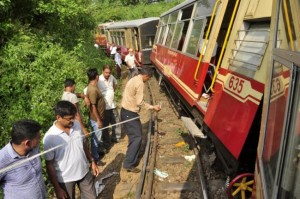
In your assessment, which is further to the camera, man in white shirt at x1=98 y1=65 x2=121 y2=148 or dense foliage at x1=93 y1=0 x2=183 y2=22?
dense foliage at x1=93 y1=0 x2=183 y2=22

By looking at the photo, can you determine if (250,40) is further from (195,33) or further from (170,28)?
(170,28)

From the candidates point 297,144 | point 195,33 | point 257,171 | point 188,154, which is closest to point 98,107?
point 188,154

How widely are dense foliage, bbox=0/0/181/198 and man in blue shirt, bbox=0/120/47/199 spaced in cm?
335

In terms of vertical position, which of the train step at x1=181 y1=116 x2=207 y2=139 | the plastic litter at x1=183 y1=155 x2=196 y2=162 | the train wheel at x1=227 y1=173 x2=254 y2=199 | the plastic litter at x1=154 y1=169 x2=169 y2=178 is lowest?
the plastic litter at x1=154 y1=169 x2=169 y2=178

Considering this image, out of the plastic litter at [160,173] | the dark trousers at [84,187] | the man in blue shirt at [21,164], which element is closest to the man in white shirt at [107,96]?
the plastic litter at [160,173]

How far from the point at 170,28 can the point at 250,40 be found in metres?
7.26

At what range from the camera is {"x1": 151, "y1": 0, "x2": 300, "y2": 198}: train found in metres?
2.15

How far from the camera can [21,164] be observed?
333 centimetres

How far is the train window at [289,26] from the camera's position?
218 centimetres

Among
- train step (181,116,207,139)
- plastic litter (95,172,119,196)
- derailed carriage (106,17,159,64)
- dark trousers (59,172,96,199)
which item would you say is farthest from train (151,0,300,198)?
derailed carriage (106,17,159,64)

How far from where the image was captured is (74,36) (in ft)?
43.2

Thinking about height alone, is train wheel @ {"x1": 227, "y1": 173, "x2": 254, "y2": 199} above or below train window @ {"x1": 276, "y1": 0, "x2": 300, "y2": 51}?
below

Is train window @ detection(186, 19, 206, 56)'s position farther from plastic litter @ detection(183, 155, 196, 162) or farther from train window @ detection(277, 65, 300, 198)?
train window @ detection(277, 65, 300, 198)

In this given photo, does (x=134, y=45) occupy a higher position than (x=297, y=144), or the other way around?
(x=297, y=144)
